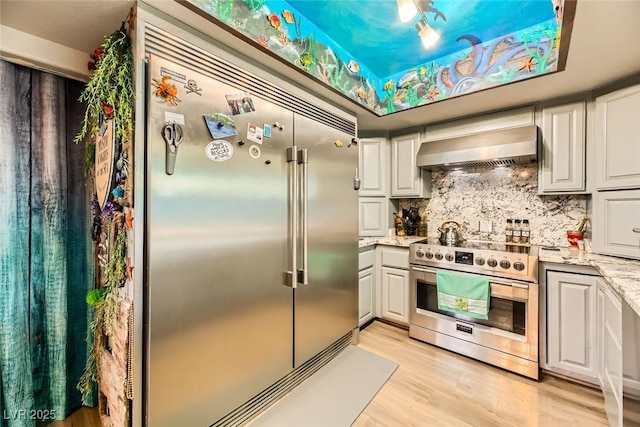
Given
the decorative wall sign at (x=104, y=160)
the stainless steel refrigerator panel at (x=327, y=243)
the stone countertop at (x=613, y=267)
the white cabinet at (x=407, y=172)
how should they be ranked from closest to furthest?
the stone countertop at (x=613, y=267) < the decorative wall sign at (x=104, y=160) < the stainless steel refrigerator panel at (x=327, y=243) < the white cabinet at (x=407, y=172)

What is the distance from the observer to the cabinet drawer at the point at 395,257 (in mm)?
2680

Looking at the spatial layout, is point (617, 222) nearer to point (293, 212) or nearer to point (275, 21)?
point (293, 212)

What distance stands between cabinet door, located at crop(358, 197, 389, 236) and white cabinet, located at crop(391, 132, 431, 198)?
19cm

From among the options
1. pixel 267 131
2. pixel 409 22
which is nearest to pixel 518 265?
pixel 409 22

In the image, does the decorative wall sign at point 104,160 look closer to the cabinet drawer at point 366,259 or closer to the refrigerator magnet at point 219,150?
the refrigerator magnet at point 219,150

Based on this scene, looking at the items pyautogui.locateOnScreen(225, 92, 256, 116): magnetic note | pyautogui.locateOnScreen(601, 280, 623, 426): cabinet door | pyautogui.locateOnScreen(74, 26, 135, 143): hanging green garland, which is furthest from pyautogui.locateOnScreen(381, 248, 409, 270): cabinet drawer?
pyautogui.locateOnScreen(74, 26, 135, 143): hanging green garland

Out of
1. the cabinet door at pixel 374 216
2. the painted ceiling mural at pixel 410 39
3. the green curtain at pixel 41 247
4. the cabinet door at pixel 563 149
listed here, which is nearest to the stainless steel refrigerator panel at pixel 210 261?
the painted ceiling mural at pixel 410 39

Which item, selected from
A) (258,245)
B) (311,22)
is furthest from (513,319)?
(311,22)

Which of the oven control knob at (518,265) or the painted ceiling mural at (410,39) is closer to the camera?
the painted ceiling mural at (410,39)

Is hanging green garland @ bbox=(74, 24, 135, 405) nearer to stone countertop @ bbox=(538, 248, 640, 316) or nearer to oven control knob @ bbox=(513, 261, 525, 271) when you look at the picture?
stone countertop @ bbox=(538, 248, 640, 316)

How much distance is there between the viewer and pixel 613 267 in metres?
1.62

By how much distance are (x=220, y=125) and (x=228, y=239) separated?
0.61m

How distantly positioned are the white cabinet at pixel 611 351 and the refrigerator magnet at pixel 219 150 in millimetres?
2110

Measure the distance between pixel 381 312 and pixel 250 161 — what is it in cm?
218
